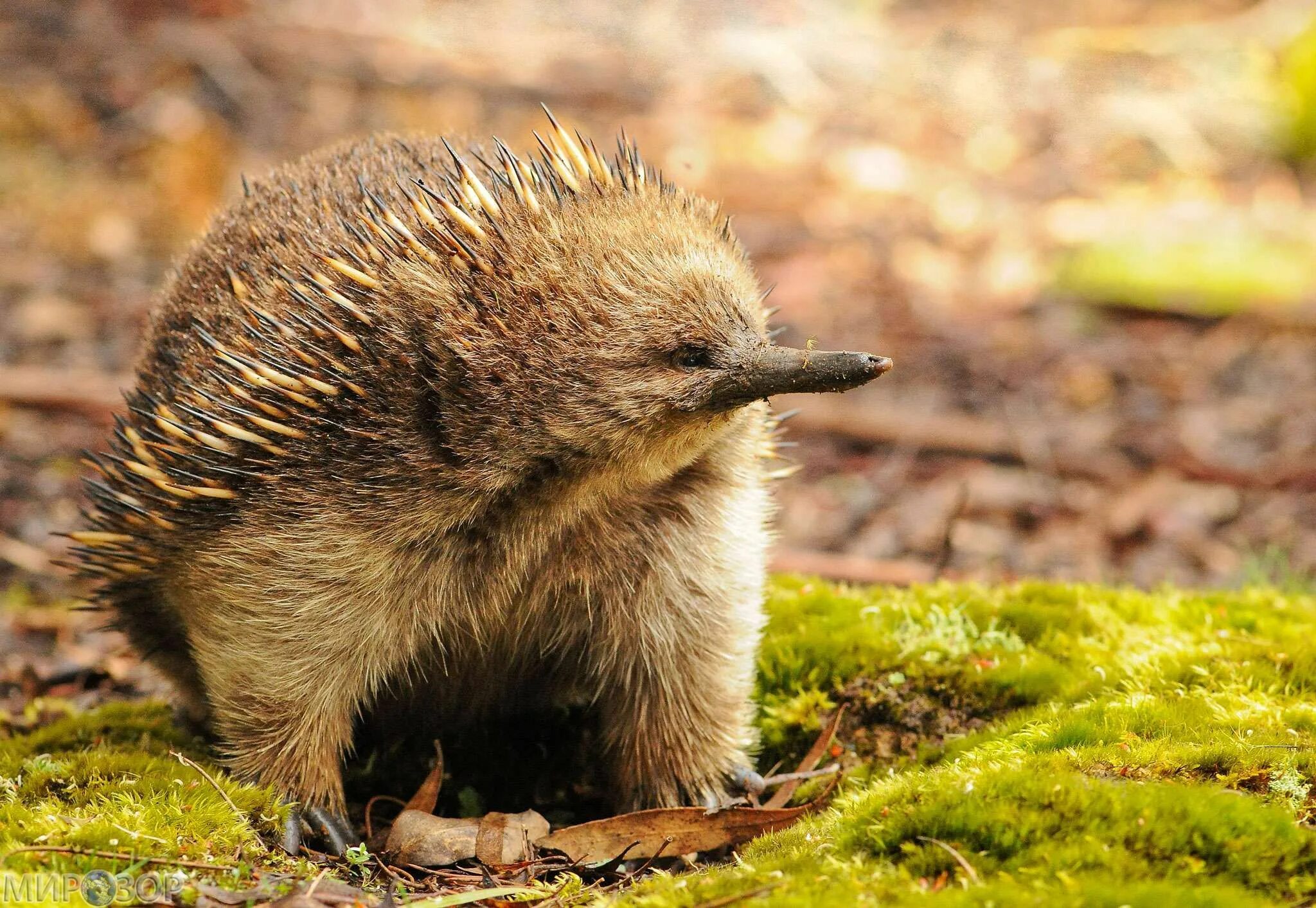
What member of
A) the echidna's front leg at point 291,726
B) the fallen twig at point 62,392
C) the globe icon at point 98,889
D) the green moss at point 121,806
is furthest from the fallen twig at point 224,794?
the fallen twig at point 62,392

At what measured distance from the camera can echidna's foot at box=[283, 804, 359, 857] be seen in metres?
4.57

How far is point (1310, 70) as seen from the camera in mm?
15781

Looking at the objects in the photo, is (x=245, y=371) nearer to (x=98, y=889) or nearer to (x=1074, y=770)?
(x=98, y=889)

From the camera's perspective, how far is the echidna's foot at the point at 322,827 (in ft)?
15.0

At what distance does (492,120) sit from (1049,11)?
10687 millimetres

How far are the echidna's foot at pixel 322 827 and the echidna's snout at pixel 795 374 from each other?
6.82ft

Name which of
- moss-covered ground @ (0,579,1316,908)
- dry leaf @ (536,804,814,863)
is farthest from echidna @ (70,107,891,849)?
moss-covered ground @ (0,579,1316,908)

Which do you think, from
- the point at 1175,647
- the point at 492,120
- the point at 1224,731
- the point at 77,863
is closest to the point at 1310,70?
the point at 492,120

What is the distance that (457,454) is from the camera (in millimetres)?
4262

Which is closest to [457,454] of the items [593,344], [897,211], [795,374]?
[593,344]

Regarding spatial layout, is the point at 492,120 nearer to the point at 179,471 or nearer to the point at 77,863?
the point at 179,471

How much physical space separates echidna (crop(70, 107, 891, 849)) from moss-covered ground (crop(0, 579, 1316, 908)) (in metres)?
0.51

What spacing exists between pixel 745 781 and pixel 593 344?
6.69 feet

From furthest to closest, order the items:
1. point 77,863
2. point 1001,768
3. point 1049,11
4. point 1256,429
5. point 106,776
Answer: point 1049,11, point 1256,429, point 106,776, point 1001,768, point 77,863
